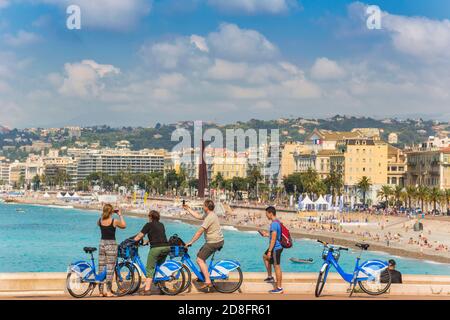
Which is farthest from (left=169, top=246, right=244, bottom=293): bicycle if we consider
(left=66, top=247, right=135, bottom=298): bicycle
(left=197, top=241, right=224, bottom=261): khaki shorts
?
(left=66, top=247, right=135, bottom=298): bicycle

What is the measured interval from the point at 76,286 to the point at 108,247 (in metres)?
0.56

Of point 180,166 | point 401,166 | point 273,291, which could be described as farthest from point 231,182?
point 273,291

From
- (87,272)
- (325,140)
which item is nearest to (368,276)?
(87,272)

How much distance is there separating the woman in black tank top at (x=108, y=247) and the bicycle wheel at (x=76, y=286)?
0.52ft

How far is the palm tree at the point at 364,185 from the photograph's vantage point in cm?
9796

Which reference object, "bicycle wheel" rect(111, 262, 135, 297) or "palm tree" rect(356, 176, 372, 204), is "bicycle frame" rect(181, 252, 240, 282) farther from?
"palm tree" rect(356, 176, 372, 204)

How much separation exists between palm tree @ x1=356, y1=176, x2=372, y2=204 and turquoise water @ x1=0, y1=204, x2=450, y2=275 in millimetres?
20129

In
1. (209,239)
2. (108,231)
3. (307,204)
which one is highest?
(108,231)

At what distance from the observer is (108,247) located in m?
10.2

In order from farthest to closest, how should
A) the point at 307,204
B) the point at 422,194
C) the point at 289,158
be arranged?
the point at 289,158 → the point at 307,204 → the point at 422,194

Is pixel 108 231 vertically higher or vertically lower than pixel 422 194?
lower

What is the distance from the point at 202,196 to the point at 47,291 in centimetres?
10296

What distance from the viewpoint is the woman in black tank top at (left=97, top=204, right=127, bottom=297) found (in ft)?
33.1

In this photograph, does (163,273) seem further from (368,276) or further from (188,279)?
(368,276)
